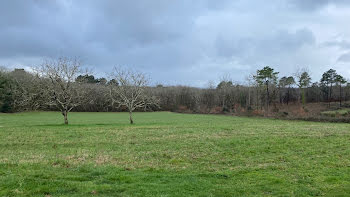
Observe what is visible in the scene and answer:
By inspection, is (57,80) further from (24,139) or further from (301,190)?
(301,190)

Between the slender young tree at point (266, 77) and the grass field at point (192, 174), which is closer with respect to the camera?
the grass field at point (192, 174)

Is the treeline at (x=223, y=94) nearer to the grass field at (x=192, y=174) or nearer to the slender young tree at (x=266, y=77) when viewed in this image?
the slender young tree at (x=266, y=77)

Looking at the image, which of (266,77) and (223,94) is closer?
(266,77)

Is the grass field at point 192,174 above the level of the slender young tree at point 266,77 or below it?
below

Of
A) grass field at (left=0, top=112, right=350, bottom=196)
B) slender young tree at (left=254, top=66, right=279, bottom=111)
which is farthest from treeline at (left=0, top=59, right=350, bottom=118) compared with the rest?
grass field at (left=0, top=112, right=350, bottom=196)

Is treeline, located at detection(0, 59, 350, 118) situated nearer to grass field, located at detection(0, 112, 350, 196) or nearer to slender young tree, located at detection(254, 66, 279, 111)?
slender young tree, located at detection(254, 66, 279, 111)

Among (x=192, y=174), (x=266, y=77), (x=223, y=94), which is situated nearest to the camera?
(x=192, y=174)

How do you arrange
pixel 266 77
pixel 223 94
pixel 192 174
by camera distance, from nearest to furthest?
pixel 192 174 → pixel 266 77 → pixel 223 94

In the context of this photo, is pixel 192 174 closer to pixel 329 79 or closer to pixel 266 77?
pixel 266 77

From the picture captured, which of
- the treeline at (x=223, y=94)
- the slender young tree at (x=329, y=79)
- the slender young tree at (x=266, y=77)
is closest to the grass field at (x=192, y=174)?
the treeline at (x=223, y=94)

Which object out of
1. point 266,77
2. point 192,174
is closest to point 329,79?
point 266,77

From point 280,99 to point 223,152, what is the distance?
8271cm

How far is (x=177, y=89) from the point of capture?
101750mm

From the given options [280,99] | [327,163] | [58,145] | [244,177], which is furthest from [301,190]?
[280,99]
